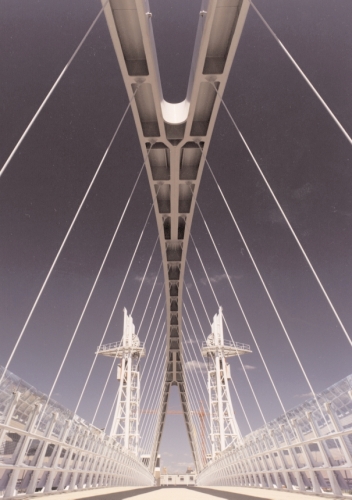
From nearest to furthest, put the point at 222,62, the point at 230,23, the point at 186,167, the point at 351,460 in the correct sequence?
the point at 351,460 → the point at 230,23 → the point at 222,62 → the point at 186,167

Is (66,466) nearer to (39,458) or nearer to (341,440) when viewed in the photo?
(39,458)

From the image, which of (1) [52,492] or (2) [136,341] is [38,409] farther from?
(2) [136,341]

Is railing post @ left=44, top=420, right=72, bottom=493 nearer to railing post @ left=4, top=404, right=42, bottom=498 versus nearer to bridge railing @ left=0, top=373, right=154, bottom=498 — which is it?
bridge railing @ left=0, top=373, right=154, bottom=498

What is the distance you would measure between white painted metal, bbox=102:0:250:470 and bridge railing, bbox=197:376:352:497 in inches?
356

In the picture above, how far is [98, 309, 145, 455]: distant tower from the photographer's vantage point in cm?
4112

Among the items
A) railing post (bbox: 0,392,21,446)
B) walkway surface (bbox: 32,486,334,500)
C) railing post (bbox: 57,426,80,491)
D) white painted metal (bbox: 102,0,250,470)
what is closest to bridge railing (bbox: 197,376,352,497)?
walkway surface (bbox: 32,486,334,500)

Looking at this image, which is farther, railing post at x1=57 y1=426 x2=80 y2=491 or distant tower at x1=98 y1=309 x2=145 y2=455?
distant tower at x1=98 y1=309 x2=145 y2=455

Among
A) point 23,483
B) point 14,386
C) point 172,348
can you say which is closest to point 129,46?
point 14,386

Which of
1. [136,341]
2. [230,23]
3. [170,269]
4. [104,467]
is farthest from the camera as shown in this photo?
[136,341]

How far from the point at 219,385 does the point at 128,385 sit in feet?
27.3

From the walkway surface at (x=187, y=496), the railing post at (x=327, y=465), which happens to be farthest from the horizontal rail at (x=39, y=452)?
the railing post at (x=327, y=465)

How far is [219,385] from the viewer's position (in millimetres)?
42062

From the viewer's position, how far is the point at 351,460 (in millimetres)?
7125

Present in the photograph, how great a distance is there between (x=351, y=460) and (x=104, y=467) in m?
11.4
